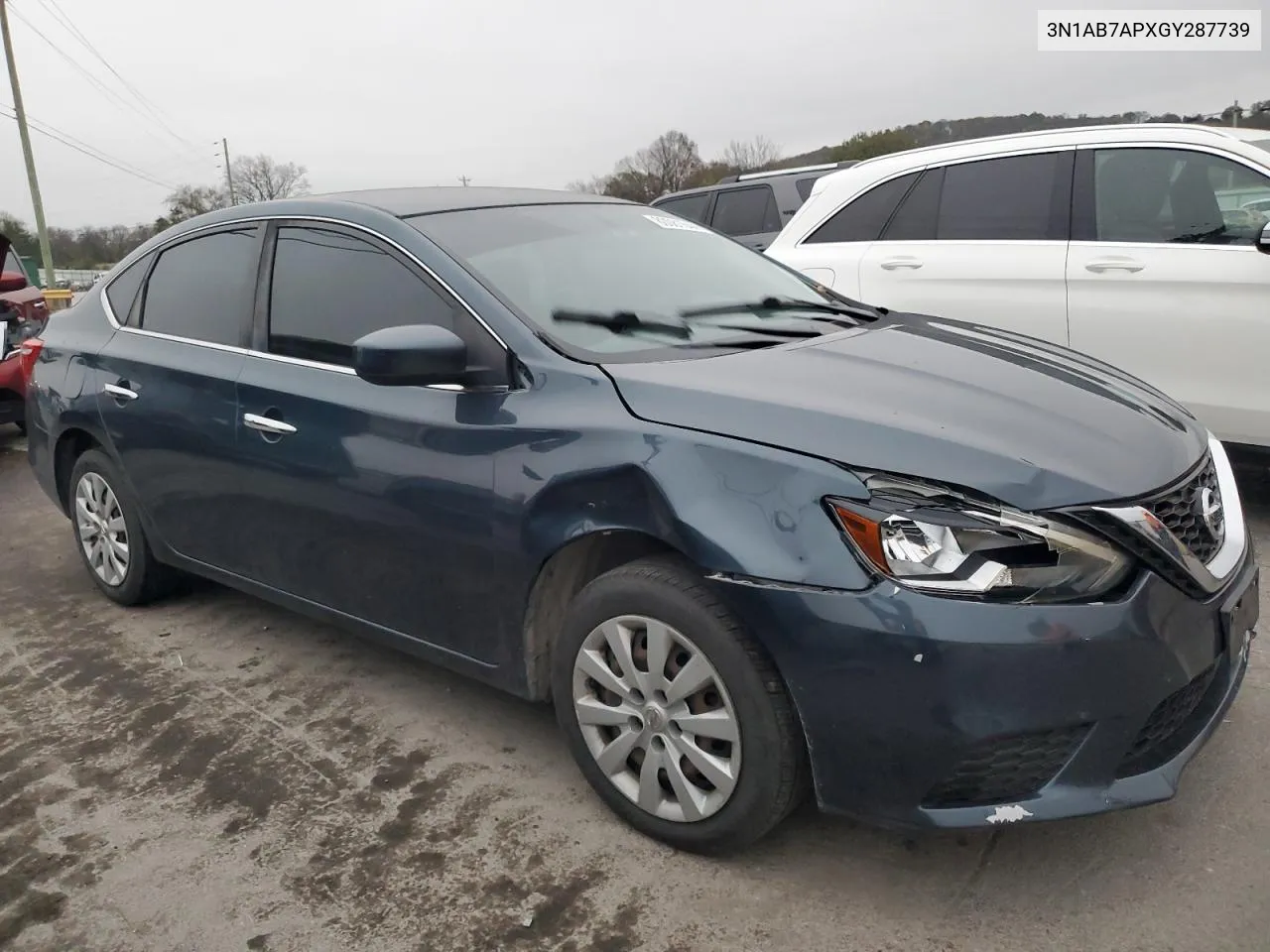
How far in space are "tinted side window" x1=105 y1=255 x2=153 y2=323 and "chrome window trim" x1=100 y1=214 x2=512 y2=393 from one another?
0.02m

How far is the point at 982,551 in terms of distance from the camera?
2070mm

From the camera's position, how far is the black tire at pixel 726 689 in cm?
224

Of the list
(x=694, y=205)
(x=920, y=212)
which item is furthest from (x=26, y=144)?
(x=920, y=212)

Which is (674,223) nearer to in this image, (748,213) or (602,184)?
(748,213)

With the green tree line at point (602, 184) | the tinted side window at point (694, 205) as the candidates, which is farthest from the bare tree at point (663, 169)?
the tinted side window at point (694, 205)

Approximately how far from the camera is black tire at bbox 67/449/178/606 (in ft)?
13.7

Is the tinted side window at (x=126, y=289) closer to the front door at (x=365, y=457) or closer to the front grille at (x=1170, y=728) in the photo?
the front door at (x=365, y=457)

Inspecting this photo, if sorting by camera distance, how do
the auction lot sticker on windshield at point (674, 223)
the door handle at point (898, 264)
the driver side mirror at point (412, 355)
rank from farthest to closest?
the door handle at point (898, 264)
the auction lot sticker on windshield at point (674, 223)
the driver side mirror at point (412, 355)

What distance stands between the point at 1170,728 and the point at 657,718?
3.62 feet

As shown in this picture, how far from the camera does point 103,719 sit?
345 centimetres

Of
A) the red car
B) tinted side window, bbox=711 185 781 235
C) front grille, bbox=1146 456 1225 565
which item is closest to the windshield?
front grille, bbox=1146 456 1225 565

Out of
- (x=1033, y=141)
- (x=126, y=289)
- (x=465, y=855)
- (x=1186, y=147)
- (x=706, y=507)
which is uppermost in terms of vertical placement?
(x=1033, y=141)

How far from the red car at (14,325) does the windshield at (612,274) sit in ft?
17.3

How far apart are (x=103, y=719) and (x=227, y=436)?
3.32 feet
